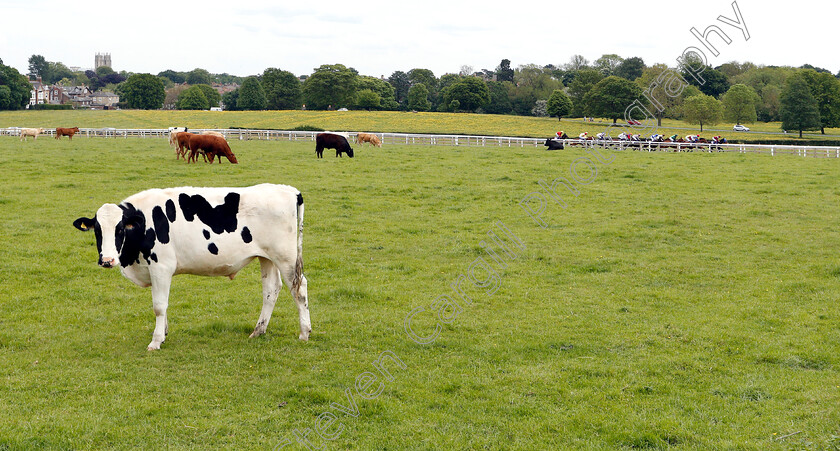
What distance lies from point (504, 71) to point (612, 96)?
297ft

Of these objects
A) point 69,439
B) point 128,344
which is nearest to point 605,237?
point 128,344

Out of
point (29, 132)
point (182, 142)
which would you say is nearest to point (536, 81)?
point (29, 132)

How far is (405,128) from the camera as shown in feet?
241

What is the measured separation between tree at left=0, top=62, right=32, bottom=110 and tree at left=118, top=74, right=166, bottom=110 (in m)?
15.0

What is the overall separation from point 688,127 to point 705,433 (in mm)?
70383

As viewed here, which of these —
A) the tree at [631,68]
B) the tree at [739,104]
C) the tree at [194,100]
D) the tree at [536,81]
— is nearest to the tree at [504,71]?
the tree at [536,81]

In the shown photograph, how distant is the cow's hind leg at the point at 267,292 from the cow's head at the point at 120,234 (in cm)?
170

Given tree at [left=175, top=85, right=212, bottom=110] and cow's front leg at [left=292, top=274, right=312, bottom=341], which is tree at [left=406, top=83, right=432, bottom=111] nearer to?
tree at [left=175, top=85, right=212, bottom=110]

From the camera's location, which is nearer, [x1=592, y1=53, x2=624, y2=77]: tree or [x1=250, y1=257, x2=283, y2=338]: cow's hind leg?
[x1=250, y1=257, x2=283, y2=338]: cow's hind leg

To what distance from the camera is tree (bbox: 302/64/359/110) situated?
344 feet

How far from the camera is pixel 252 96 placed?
375ft

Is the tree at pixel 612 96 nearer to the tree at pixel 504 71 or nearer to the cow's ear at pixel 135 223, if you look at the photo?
the cow's ear at pixel 135 223

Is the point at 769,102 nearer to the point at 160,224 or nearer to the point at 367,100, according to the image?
the point at 367,100

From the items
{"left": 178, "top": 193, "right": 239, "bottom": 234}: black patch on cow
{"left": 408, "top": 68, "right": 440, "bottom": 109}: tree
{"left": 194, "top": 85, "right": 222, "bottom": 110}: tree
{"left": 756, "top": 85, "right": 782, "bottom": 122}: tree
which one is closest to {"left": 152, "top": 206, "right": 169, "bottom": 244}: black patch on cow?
{"left": 178, "top": 193, "right": 239, "bottom": 234}: black patch on cow
